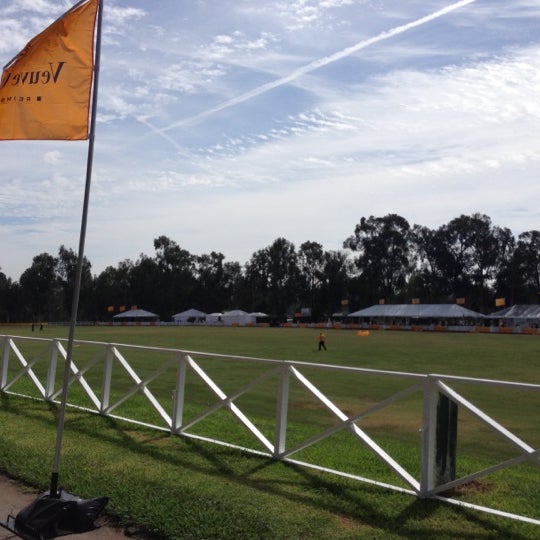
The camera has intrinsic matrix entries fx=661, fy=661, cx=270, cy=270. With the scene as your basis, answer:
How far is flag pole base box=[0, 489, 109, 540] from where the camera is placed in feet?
16.4

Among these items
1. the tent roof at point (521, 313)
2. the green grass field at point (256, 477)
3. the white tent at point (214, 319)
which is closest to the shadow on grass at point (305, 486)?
the green grass field at point (256, 477)

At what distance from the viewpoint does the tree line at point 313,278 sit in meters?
114

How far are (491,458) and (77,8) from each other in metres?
7.44

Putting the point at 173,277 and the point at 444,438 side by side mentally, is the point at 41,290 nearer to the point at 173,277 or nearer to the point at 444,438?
the point at 173,277

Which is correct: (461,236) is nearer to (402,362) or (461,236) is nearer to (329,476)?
(402,362)

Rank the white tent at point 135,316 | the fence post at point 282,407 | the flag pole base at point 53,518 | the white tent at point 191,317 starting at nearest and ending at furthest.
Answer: the flag pole base at point 53,518 < the fence post at point 282,407 < the white tent at point 135,316 < the white tent at point 191,317

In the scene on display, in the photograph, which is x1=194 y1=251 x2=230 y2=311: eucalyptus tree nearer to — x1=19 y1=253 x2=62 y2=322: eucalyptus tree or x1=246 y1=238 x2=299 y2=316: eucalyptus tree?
x1=246 y1=238 x2=299 y2=316: eucalyptus tree

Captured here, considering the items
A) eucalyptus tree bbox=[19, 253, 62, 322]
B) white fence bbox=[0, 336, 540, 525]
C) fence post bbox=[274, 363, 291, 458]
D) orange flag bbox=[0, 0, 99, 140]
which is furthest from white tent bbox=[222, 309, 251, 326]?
orange flag bbox=[0, 0, 99, 140]

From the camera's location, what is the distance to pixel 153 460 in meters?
7.28

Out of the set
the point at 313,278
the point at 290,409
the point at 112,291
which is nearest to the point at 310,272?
the point at 313,278

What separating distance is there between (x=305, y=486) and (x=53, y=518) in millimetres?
2341

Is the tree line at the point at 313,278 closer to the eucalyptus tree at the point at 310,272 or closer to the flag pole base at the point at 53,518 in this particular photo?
the eucalyptus tree at the point at 310,272

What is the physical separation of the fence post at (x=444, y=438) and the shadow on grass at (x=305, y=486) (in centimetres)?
32

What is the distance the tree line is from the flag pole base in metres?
112
